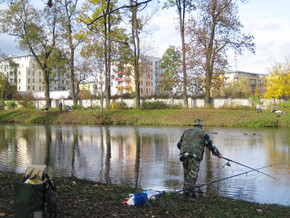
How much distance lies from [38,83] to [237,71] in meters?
83.0

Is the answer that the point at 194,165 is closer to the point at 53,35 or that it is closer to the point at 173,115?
the point at 173,115

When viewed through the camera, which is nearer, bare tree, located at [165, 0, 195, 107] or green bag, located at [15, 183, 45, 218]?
green bag, located at [15, 183, 45, 218]

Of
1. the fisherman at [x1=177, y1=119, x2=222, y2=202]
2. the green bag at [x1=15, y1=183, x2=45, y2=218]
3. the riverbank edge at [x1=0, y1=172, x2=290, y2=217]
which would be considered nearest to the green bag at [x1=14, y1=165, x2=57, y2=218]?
the green bag at [x1=15, y1=183, x2=45, y2=218]

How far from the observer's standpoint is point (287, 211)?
6.09 m

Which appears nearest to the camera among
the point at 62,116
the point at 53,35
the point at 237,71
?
the point at 62,116

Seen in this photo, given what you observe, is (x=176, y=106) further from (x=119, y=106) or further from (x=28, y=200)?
(x=28, y=200)

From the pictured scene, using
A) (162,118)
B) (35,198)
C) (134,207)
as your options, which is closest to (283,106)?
(162,118)

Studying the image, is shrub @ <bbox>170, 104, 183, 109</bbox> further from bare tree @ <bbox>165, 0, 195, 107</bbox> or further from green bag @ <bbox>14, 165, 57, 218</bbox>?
green bag @ <bbox>14, 165, 57, 218</bbox>

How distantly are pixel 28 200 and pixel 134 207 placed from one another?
221cm

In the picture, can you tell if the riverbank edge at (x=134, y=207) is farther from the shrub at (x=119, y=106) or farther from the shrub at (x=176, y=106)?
the shrub at (x=119, y=106)

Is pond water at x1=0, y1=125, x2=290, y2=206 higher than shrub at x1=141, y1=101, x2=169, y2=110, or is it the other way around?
shrub at x1=141, y1=101, x2=169, y2=110

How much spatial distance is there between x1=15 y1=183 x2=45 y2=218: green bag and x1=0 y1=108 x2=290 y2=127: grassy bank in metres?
28.6

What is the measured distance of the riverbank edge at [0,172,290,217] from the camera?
5734 mm

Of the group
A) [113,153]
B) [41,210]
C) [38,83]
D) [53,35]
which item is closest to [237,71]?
[38,83]
